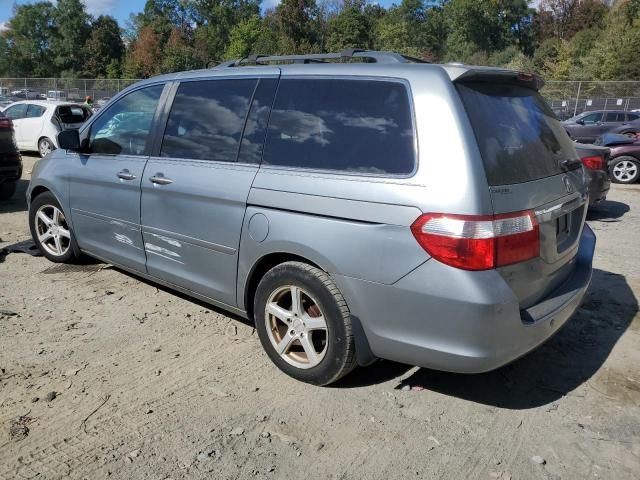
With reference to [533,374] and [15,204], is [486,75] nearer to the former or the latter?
[533,374]

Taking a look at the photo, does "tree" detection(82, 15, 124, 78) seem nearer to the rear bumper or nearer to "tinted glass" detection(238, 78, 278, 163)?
"tinted glass" detection(238, 78, 278, 163)

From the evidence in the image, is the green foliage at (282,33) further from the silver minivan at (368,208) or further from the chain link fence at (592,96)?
the silver minivan at (368,208)

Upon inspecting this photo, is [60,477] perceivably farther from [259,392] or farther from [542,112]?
[542,112]

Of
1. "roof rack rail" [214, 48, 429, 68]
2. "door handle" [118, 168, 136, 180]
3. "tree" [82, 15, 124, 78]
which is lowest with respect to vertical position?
"door handle" [118, 168, 136, 180]

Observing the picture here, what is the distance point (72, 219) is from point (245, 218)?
241 cm

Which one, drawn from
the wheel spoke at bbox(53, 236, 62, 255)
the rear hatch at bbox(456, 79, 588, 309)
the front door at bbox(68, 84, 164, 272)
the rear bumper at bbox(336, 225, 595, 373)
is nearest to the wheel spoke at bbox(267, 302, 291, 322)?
the rear bumper at bbox(336, 225, 595, 373)

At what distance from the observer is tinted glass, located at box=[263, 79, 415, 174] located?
2844 mm

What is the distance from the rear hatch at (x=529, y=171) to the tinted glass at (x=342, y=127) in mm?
358

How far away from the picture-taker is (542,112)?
134 inches

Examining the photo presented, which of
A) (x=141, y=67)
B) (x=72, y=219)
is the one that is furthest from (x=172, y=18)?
(x=72, y=219)

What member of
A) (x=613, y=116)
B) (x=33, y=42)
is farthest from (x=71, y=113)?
(x=33, y=42)

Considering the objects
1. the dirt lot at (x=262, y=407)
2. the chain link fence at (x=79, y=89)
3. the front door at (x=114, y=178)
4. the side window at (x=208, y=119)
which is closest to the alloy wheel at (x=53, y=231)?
the front door at (x=114, y=178)

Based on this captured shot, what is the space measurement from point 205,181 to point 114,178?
1.16 m

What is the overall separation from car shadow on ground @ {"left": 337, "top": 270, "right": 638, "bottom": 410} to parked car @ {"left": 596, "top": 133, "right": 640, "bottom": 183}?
8717mm
